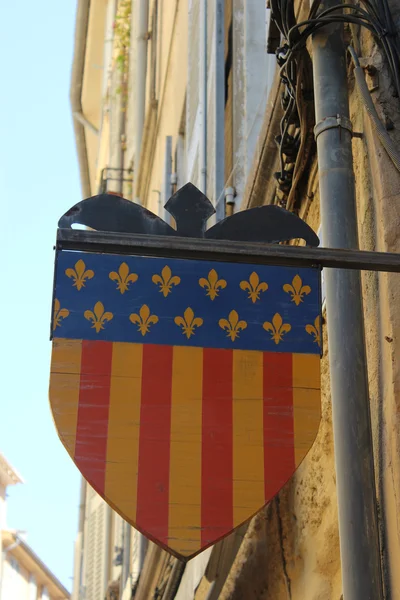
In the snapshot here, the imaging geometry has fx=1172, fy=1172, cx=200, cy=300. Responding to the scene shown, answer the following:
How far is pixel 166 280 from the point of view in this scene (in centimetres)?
274

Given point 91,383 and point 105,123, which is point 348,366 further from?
point 105,123

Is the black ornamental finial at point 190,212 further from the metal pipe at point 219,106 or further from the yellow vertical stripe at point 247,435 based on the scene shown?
the metal pipe at point 219,106

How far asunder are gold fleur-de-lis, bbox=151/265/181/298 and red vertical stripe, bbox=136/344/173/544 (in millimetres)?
139

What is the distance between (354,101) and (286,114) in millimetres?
570

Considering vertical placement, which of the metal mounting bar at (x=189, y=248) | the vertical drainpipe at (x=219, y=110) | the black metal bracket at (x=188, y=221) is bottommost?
the metal mounting bar at (x=189, y=248)

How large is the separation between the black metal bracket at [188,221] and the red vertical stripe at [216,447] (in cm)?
32

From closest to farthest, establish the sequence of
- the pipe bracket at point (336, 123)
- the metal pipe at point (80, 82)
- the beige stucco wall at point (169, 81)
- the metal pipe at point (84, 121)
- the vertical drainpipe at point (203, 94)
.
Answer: the pipe bracket at point (336, 123) → the vertical drainpipe at point (203, 94) → the beige stucco wall at point (169, 81) → the metal pipe at point (80, 82) → the metal pipe at point (84, 121)

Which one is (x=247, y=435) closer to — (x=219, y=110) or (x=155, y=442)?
(x=155, y=442)

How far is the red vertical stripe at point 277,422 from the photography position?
258 cm

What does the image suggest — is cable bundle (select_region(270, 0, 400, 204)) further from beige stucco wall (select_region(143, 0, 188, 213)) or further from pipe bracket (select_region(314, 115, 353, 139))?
beige stucco wall (select_region(143, 0, 188, 213))

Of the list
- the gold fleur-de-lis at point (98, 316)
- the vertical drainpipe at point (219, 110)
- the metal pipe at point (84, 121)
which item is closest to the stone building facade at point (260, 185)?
the vertical drainpipe at point (219, 110)

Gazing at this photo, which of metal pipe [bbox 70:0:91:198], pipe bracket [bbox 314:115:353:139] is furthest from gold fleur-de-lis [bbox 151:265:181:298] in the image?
metal pipe [bbox 70:0:91:198]

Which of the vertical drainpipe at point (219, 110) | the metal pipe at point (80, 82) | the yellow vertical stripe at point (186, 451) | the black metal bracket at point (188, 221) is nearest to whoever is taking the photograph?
the yellow vertical stripe at point (186, 451)

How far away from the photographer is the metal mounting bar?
272cm
